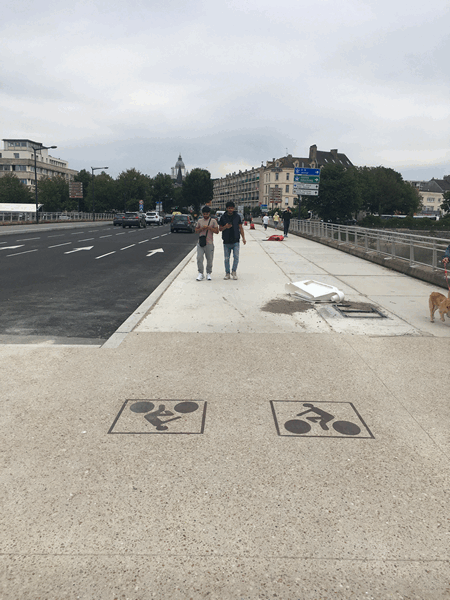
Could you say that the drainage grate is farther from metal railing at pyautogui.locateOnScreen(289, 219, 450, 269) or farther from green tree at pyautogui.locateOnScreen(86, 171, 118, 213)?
green tree at pyautogui.locateOnScreen(86, 171, 118, 213)

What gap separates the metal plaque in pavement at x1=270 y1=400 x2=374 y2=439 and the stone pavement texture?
17 millimetres

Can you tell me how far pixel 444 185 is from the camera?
168m

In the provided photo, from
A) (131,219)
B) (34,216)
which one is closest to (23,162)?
(34,216)

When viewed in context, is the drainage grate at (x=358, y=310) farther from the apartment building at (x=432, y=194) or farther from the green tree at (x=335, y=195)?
the apartment building at (x=432, y=194)

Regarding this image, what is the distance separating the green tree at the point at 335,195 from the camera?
69625mm

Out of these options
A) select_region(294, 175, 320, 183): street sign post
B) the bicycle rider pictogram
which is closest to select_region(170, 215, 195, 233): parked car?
select_region(294, 175, 320, 183): street sign post

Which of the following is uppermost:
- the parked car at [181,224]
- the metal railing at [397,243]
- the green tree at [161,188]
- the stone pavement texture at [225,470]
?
the green tree at [161,188]

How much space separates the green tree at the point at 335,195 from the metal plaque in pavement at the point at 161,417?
226 ft

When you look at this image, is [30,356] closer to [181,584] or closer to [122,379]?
[122,379]

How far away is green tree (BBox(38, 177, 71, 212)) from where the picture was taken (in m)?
89.4

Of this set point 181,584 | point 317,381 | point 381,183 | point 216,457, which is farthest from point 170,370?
point 381,183

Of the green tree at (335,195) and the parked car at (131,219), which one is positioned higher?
the green tree at (335,195)

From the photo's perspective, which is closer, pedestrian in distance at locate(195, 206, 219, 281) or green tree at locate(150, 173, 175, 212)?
pedestrian in distance at locate(195, 206, 219, 281)

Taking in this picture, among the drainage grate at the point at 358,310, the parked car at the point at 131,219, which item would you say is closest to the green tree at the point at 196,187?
the parked car at the point at 131,219
